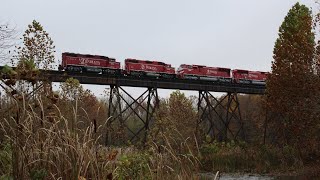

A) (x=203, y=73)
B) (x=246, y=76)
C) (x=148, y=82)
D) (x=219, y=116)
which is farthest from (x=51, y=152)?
(x=246, y=76)

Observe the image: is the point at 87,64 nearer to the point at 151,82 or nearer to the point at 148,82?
the point at 148,82

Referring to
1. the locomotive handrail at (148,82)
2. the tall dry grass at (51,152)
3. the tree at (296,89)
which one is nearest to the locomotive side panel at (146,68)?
the locomotive handrail at (148,82)

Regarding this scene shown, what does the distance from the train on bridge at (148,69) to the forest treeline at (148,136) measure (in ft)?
7.92

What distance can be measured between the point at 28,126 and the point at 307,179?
Result: 34.6 ft

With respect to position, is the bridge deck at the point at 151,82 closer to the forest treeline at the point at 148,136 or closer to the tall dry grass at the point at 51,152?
the forest treeline at the point at 148,136

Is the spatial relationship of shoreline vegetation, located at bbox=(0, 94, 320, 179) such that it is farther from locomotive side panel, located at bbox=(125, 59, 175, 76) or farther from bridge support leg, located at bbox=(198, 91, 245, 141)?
locomotive side panel, located at bbox=(125, 59, 175, 76)

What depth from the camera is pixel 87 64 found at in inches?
932

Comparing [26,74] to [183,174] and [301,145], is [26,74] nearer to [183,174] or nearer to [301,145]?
[183,174]

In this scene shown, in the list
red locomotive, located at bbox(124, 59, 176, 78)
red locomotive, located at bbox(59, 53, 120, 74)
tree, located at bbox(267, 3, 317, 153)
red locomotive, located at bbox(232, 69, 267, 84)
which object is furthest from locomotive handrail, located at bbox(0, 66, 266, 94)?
tree, located at bbox(267, 3, 317, 153)

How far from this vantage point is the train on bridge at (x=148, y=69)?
2348 centimetres

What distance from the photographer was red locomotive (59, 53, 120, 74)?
23.3 metres

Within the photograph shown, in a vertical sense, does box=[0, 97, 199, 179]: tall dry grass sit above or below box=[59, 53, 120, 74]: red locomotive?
below

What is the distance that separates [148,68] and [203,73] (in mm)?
5704

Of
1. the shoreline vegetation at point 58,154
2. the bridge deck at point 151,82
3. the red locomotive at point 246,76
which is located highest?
the red locomotive at point 246,76
